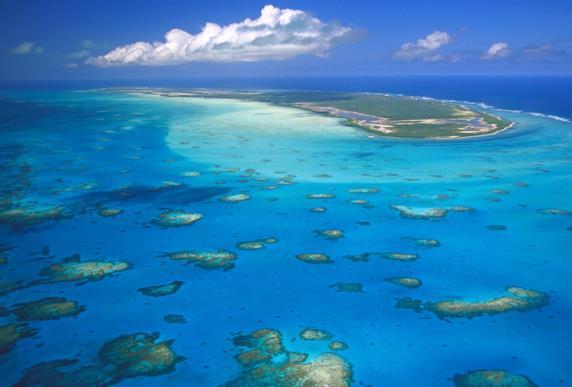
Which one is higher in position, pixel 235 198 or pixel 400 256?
pixel 235 198

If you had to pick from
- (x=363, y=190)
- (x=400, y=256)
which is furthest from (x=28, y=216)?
(x=363, y=190)

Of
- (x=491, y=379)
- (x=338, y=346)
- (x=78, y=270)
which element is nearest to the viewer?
(x=491, y=379)

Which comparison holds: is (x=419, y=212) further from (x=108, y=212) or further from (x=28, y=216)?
(x=28, y=216)

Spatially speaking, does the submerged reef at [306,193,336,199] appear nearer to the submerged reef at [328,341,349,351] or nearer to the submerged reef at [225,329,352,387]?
the submerged reef at [328,341,349,351]

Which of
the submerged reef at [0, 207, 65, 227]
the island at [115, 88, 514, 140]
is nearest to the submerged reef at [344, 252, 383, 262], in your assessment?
the submerged reef at [0, 207, 65, 227]

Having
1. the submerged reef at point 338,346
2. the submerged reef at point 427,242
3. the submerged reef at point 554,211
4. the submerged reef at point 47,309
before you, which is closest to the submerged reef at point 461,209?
the submerged reef at point 554,211

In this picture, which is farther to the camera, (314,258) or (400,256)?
(400,256)

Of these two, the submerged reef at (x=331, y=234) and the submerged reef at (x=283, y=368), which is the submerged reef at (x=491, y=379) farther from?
the submerged reef at (x=331, y=234)
